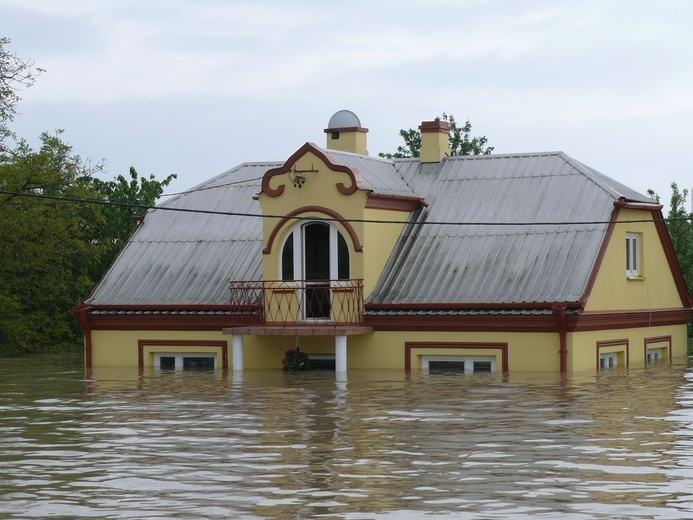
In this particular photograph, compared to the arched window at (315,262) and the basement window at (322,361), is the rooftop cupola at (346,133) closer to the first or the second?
the arched window at (315,262)

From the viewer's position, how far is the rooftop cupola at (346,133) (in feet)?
134

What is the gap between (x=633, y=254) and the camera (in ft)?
119

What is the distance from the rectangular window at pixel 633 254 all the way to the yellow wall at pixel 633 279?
0.13 metres

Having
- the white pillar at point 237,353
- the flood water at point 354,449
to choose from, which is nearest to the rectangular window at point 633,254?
the flood water at point 354,449

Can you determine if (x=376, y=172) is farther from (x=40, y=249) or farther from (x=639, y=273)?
(x=40, y=249)

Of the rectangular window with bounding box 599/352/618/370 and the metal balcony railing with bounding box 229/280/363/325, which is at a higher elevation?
the metal balcony railing with bounding box 229/280/363/325

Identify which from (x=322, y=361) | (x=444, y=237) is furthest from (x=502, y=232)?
(x=322, y=361)

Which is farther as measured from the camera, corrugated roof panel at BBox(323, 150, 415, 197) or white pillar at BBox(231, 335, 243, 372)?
corrugated roof panel at BBox(323, 150, 415, 197)

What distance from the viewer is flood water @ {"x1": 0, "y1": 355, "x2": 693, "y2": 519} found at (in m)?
13.6

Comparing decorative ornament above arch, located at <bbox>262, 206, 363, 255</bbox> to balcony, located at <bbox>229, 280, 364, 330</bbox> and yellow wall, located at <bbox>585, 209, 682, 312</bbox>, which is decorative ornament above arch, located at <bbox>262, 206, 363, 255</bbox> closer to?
balcony, located at <bbox>229, 280, 364, 330</bbox>

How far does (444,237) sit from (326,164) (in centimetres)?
371

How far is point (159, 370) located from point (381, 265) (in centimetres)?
638

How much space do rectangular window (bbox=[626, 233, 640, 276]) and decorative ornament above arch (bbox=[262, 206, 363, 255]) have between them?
24.1 ft

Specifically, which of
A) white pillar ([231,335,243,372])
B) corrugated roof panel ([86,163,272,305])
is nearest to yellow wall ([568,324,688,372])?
white pillar ([231,335,243,372])
